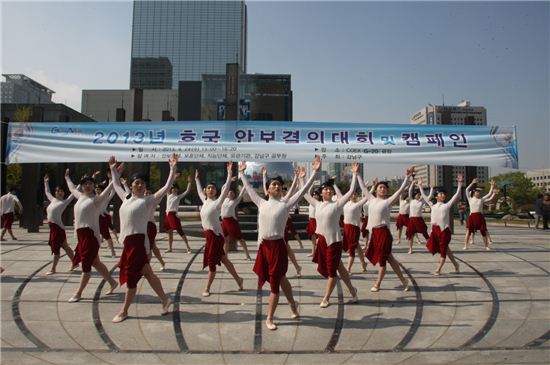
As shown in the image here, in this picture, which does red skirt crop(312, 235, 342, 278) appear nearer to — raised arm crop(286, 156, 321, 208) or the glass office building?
raised arm crop(286, 156, 321, 208)

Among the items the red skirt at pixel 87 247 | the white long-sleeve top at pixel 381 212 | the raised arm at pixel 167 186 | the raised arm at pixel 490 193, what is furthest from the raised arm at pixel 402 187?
the red skirt at pixel 87 247

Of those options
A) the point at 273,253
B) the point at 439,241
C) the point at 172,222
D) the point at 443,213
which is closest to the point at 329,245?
the point at 273,253

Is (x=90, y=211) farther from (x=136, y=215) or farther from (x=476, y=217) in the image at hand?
(x=476, y=217)

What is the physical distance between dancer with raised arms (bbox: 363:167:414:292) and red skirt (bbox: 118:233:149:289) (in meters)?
3.78

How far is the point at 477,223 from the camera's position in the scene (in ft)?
34.7

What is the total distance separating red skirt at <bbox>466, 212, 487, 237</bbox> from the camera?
34.2 feet

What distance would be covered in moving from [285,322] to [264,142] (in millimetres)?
4702

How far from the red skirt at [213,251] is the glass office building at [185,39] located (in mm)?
115892

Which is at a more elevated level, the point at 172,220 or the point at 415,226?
the point at 172,220

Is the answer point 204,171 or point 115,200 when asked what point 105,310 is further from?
point 204,171

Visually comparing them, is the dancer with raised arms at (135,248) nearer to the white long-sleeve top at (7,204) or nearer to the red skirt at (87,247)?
the red skirt at (87,247)

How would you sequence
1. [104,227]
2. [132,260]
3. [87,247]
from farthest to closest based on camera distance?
[104,227] < [87,247] < [132,260]

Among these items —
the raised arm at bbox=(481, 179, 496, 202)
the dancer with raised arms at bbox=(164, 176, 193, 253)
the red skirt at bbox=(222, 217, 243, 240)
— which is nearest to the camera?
the red skirt at bbox=(222, 217, 243, 240)

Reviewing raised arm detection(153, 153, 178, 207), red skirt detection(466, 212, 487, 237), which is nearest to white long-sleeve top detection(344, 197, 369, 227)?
raised arm detection(153, 153, 178, 207)
